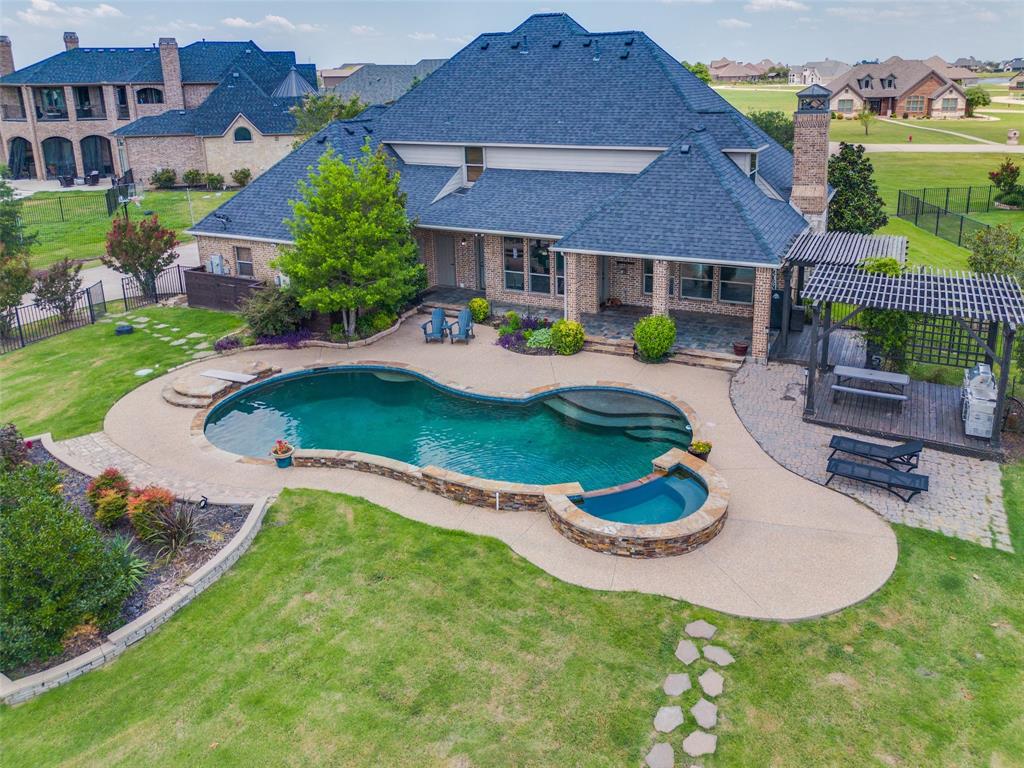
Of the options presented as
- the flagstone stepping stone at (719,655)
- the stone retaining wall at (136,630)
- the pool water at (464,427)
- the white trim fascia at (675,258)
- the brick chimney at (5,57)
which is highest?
the brick chimney at (5,57)

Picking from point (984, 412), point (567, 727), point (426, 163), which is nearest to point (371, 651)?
point (567, 727)

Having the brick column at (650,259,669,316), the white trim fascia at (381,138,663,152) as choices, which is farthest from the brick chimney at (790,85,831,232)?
the brick column at (650,259,669,316)

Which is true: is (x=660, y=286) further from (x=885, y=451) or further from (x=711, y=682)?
(x=711, y=682)

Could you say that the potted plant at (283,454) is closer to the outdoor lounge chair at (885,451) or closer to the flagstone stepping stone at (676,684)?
the flagstone stepping stone at (676,684)

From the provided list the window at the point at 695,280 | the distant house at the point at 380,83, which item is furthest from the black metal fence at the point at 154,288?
the distant house at the point at 380,83

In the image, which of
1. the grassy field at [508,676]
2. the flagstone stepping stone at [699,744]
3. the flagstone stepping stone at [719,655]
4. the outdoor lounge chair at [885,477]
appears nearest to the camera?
the flagstone stepping stone at [699,744]

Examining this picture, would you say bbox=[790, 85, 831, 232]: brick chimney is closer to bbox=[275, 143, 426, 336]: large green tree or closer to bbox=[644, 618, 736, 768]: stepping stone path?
bbox=[275, 143, 426, 336]: large green tree

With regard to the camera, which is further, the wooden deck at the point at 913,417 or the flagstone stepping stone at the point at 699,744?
the wooden deck at the point at 913,417
